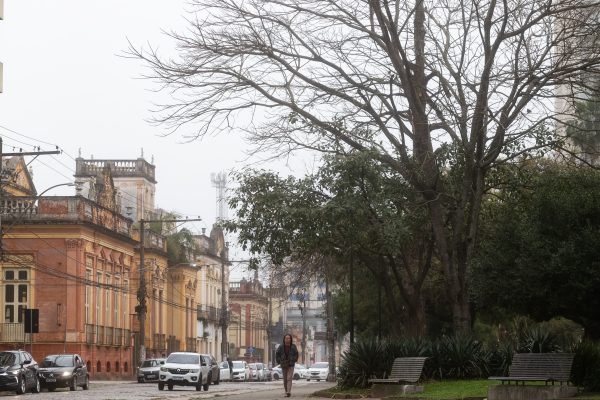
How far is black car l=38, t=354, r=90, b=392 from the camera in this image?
4584 cm

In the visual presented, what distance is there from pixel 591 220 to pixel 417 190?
822cm

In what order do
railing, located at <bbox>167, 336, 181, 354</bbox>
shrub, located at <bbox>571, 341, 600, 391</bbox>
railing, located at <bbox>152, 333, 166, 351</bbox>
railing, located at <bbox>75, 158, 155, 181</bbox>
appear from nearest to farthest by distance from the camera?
shrub, located at <bbox>571, 341, 600, 391</bbox> < railing, located at <bbox>152, 333, 166, 351</bbox> < railing, located at <bbox>167, 336, 181, 354</bbox> < railing, located at <bbox>75, 158, 155, 181</bbox>

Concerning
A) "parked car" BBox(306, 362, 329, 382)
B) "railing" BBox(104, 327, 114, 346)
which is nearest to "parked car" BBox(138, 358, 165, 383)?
"railing" BBox(104, 327, 114, 346)

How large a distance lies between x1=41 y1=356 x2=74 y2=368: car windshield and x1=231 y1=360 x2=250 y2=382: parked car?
25.9m

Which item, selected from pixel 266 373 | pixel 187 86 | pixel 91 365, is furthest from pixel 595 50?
pixel 266 373

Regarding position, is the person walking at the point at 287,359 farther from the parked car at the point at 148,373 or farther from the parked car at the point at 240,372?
the parked car at the point at 240,372

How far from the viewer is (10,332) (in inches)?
2453

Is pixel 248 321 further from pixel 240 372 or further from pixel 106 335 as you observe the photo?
pixel 106 335

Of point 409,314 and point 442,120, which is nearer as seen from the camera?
point 442,120

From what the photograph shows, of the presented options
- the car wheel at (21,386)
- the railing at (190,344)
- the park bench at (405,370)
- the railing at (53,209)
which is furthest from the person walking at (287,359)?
the railing at (190,344)

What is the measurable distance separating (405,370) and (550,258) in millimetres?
5311

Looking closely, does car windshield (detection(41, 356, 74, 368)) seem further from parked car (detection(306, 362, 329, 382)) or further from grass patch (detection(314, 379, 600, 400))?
parked car (detection(306, 362, 329, 382))

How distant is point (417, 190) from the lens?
33281 millimetres

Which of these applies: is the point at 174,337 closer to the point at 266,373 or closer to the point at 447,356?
the point at 266,373
